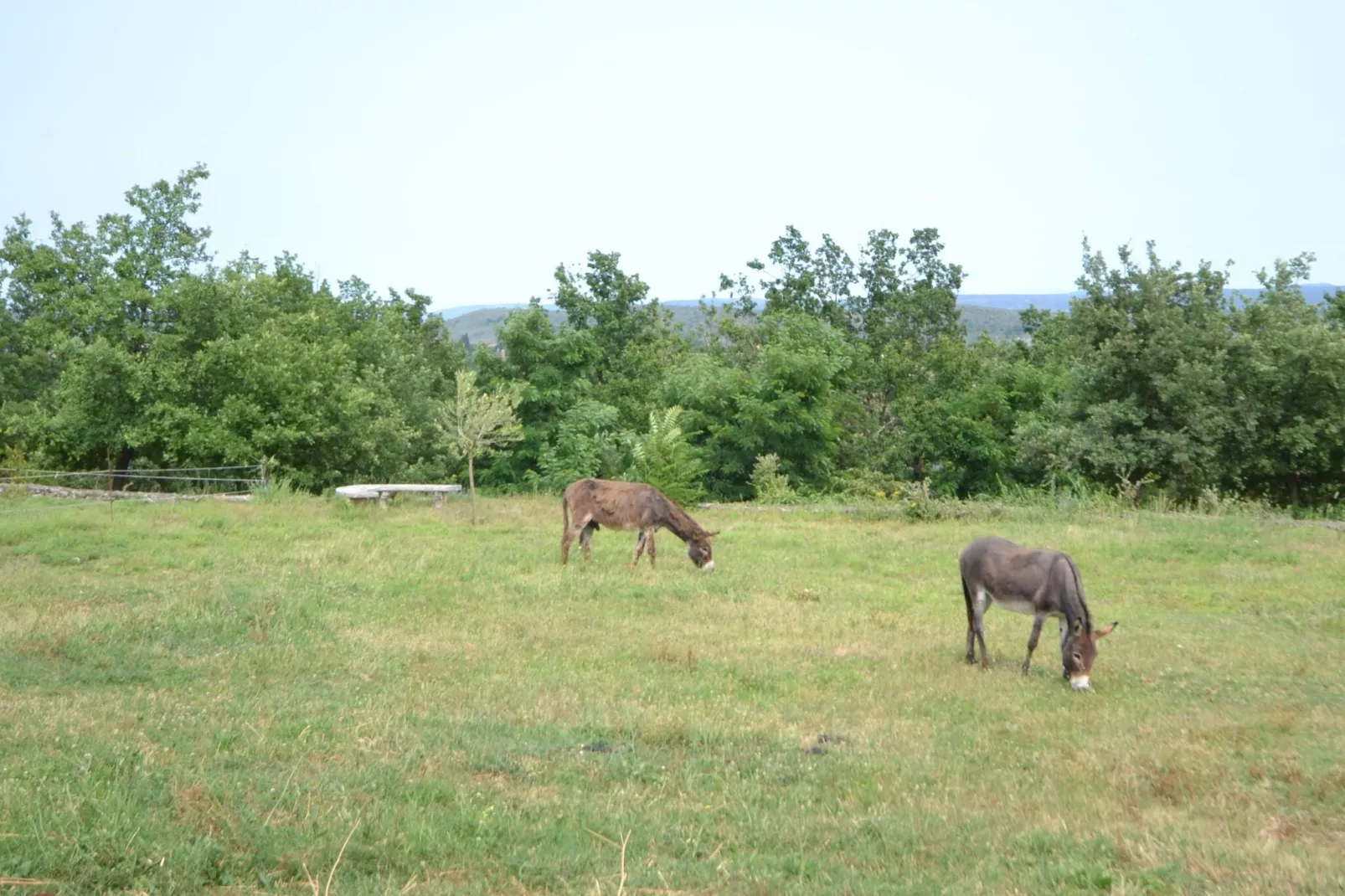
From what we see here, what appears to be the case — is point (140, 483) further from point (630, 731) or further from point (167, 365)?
point (630, 731)

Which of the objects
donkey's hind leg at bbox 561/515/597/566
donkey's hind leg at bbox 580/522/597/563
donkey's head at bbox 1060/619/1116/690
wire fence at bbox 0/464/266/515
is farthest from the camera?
Answer: wire fence at bbox 0/464/266/515

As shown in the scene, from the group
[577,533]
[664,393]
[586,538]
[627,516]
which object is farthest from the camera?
[664,393]

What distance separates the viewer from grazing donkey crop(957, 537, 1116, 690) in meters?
11.5

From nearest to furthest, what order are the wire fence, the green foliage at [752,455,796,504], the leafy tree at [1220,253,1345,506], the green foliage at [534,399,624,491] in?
the wire fence
the leafy tree at [1220,253,1345,506]
the green foliage at [752,455,796,504]
the green foliage at [534,399,624,491]

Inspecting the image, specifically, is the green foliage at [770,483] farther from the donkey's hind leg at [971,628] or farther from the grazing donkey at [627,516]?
the donkey's hind leg at [971,628]

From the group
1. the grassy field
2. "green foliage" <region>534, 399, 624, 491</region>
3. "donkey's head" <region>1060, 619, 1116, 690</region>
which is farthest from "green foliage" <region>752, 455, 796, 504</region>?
"donkey's head" <region>1060, 619, 1116, 690</region>

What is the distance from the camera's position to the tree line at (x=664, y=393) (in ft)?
101

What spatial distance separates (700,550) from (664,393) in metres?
23.5

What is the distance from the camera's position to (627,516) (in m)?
19.0

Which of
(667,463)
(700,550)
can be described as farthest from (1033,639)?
(667,463)

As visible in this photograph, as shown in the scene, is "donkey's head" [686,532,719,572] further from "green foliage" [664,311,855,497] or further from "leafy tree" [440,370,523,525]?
"green foliage" [664,311,855,497]

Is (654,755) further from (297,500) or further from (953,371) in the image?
(953,371)

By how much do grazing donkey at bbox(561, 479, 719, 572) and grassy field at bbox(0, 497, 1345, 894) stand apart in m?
0.95

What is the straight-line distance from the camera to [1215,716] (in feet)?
32.8
